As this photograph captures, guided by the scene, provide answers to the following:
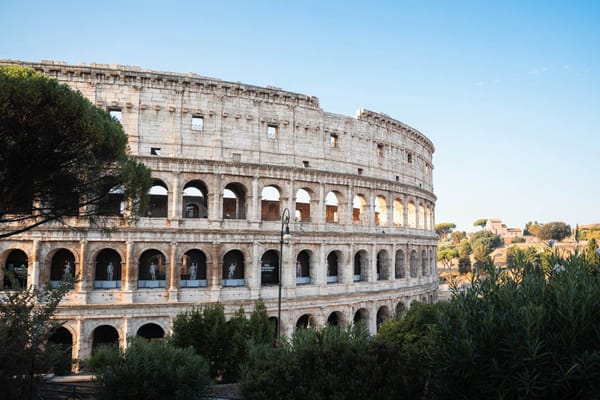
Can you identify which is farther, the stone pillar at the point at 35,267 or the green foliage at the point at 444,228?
the green foliage at the point at 444,228

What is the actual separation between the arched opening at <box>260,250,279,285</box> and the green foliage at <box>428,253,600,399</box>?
1582 centimetres

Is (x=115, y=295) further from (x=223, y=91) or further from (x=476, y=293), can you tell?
(x=476, y=293)

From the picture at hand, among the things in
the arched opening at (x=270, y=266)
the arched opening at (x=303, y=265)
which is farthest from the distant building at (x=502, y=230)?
the arched opening at (x=270, y=266)

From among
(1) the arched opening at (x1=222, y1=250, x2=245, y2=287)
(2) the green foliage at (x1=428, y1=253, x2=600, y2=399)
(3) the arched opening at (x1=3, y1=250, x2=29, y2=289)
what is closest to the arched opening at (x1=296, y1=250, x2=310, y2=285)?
(1) the arched opening at (x1=222, y1=250, x2=245, y2=287)

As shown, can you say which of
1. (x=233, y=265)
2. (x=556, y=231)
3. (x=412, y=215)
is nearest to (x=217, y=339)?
(x=233, y=265)

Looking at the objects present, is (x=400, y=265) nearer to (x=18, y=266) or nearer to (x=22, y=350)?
(x=18, y=266)

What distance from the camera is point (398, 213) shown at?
95.0ft

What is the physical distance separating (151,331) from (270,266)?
21.8 feet

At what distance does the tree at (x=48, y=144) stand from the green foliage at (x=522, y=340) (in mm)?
10039

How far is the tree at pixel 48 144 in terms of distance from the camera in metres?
10.1

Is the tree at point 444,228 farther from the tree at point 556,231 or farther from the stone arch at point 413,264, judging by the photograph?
the stone arch at point 413,264

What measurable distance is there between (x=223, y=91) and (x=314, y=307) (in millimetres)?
12010

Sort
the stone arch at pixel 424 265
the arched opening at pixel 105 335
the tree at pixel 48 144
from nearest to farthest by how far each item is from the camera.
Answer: the tree at pixel 48 144 < the arched opening at pixel 105 335 < the stone arch at pixel 424 265

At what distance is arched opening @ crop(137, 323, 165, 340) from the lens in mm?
20016
